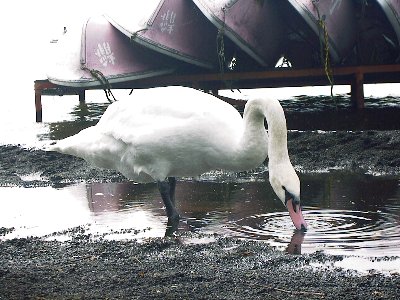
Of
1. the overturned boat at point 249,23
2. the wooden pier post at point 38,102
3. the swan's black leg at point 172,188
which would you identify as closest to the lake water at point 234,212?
the swan's black leg at point 172,188

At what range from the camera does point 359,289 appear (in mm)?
5113

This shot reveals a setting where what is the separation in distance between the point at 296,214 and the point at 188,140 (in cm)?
Result: 105

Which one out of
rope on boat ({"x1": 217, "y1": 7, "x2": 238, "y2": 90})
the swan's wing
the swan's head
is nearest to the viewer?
the swan's head

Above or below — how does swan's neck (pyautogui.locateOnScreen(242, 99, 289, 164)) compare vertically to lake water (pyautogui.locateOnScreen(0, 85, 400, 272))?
above

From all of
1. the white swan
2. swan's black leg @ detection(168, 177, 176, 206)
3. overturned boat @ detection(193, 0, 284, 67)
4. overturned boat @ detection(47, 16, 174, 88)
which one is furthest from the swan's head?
overturned boat @ detection(47, 16, 174, 88)

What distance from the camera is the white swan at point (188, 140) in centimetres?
685

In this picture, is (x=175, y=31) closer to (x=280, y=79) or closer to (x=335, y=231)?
(x=280, y=79)

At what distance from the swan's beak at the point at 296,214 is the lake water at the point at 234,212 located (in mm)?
70

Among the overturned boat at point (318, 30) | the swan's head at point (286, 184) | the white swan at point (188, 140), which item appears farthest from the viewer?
the overturned boat at point (318, 30)

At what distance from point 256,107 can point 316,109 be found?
918 centimetres

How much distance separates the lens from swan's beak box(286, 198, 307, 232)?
22.2 feet

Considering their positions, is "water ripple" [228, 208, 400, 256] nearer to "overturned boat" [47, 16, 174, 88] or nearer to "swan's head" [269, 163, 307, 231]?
"swan's head" [269, 163, 307, 231]

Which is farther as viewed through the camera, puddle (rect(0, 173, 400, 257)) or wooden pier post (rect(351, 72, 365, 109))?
wooden pier post (rect(351, 72, 365, 109))

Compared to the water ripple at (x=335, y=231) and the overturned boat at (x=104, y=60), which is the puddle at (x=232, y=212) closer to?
the water ripple at (x=335, y=231)
